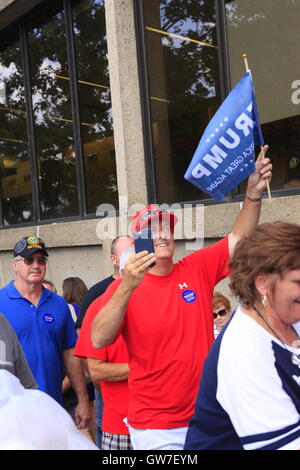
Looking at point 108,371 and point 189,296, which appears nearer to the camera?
point 189,296

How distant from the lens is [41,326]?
4.60 m

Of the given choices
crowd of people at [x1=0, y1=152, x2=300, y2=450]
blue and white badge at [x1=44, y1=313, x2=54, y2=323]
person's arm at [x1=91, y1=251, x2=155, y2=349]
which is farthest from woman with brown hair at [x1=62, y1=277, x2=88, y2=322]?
person's arm at [x1=91, y1=251, x2=155, y2=349]

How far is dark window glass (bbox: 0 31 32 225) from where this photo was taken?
386 inches

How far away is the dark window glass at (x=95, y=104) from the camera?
26.4 feet

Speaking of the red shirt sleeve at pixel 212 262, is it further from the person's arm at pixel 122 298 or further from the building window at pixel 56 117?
the building window at pixel 56 117

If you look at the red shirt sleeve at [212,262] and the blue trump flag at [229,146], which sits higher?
the blue trump flag at [229,146]

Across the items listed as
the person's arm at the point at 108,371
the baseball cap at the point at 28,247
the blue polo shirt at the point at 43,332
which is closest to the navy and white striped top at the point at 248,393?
the person's arm at the point at 108,371

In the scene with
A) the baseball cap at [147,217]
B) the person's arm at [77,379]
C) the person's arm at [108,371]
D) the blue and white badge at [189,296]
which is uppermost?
the baseball cap at [147,217]

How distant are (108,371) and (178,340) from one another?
76 centimetres

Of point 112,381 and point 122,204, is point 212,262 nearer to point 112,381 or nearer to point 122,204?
point 112,381

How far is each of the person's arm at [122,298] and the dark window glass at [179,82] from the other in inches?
142

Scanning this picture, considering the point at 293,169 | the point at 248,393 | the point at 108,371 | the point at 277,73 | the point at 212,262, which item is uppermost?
the point at 277,73

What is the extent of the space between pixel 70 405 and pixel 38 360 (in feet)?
4.18

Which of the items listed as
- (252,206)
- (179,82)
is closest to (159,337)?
(252,206)
